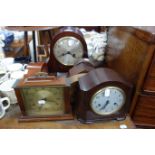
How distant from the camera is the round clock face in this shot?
25.1 inches

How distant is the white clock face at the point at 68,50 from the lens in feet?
3.19

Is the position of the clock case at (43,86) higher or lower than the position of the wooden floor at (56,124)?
higher

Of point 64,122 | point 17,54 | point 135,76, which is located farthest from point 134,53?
point 17,54

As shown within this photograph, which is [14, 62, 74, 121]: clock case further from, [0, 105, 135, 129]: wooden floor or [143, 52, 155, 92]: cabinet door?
[143, 52, 155, 92]: cabinet door

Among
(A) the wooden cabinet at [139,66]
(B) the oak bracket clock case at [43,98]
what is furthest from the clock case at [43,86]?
(A) the wooden cabinet at [139,66]

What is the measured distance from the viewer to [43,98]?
67cm

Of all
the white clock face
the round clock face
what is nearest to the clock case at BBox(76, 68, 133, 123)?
the round clock face

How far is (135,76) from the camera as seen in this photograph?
697 mm

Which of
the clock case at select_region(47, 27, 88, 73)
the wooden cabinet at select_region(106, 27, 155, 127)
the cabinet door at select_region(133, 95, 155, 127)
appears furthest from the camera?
the clock case at select_region(47, 27, 88, 73)

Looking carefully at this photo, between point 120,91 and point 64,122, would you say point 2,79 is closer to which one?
point 64,122

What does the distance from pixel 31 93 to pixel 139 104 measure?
472mm

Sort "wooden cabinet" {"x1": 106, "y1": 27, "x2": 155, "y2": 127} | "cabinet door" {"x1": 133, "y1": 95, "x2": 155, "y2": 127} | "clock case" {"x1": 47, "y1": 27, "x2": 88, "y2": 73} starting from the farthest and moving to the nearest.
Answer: "clock case" {"x1": 47, "y1": 27, "x2": 88, "y2": 73}, "cabinet door" {"x1": 133, "y1": 95, "x2": 155, "y2": 127}, "wooden cabinet" {"x1": 106, "y1": 27, "x2": 155, "y2": 127}

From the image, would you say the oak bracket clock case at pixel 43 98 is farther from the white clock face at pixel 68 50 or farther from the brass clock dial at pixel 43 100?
the white clock face at pixel 68 50

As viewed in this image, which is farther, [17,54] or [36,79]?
[17,54]
